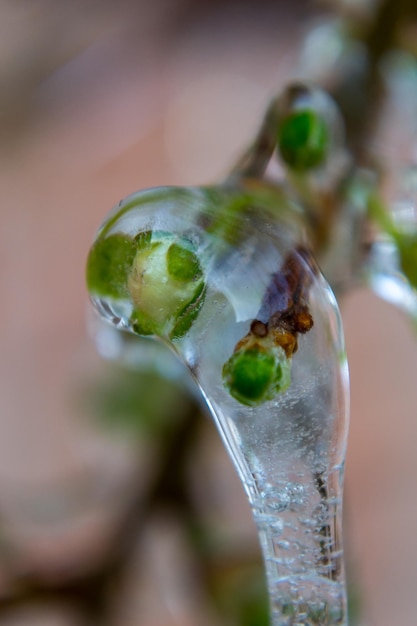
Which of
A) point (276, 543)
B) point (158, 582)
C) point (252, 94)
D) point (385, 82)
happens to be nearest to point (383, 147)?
point (385, 82)

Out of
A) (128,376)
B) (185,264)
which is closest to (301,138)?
(185,264)

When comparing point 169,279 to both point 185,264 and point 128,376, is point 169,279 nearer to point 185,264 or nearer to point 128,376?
point 185,264

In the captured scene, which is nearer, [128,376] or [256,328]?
[256,328]

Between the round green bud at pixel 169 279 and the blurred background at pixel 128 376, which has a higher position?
the round green bud at pixel 169 279

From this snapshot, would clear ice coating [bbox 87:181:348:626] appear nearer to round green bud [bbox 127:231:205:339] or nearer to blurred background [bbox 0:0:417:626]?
round green bud [bbox 127:231:205:339]

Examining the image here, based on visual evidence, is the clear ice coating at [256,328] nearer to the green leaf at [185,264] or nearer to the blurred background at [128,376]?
the green leaf at [185,264]

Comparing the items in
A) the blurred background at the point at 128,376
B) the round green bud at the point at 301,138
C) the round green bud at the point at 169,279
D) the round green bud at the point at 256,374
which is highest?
the round green bud at the point at 301,138

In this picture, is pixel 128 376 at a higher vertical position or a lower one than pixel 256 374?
lower

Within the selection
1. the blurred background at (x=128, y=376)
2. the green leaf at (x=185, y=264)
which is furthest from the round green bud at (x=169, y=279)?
the blurred background at (x=128, y=376)
